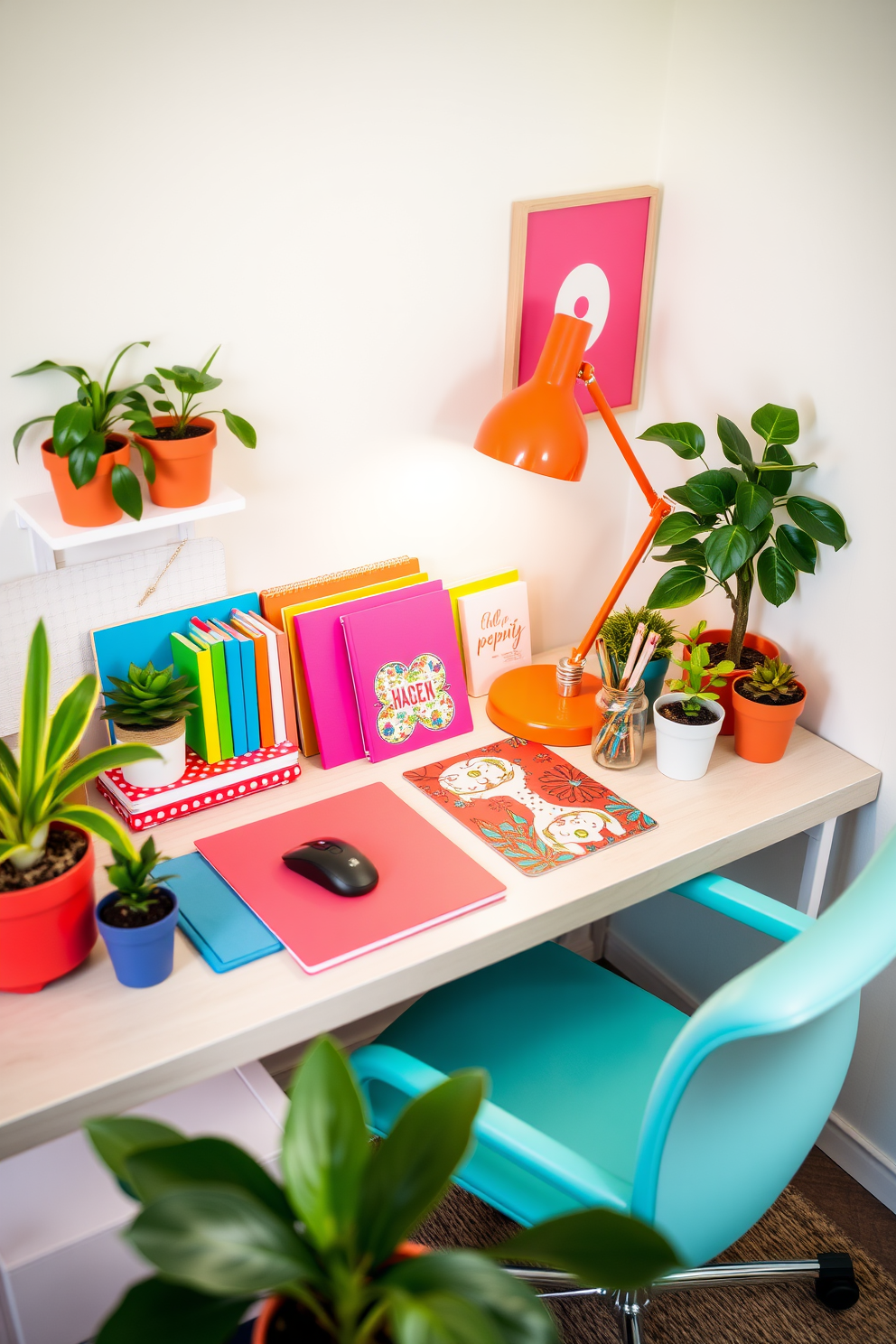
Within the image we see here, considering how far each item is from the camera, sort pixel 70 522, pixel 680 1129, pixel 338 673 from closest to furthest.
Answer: pixel 680 1129 → pixel 70 522 → pixel 338 673

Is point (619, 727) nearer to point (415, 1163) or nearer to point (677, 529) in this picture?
point (677, 529)

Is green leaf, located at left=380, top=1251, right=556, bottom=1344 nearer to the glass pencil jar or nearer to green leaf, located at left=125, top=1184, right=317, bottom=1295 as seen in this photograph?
green leaf, located at left=125, top=1184, right=317, bottom=1295

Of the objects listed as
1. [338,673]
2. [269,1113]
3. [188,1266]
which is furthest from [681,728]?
[188,1266]

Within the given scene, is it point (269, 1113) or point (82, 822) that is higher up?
point (82, 822)

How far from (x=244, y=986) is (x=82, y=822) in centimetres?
28

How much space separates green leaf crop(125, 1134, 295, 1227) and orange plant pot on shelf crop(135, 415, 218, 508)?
914 mm

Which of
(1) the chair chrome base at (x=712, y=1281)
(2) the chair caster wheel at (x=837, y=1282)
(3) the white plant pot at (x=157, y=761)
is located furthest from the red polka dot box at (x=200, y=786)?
(2) the chair caster wheel at (x=837, y=1282)

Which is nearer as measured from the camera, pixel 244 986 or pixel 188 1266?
pixel 188 1266

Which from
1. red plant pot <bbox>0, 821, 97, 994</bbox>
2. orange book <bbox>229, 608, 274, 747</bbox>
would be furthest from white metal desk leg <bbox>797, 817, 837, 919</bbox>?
red plant pot <bbox>0, 821, 97, 994</bbox>

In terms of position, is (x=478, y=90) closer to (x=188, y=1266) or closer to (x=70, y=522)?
(x=70, y=522)

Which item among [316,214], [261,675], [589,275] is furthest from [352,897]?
[589,275]

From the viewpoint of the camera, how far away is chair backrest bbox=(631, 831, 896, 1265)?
95 centimetres

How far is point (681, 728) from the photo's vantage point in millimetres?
1648

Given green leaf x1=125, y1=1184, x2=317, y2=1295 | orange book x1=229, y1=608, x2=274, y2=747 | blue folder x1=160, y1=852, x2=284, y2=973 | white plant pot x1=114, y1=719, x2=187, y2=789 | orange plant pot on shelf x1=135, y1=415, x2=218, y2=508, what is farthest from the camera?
orange book x1=229, y1=608, x2=274, y2=747
